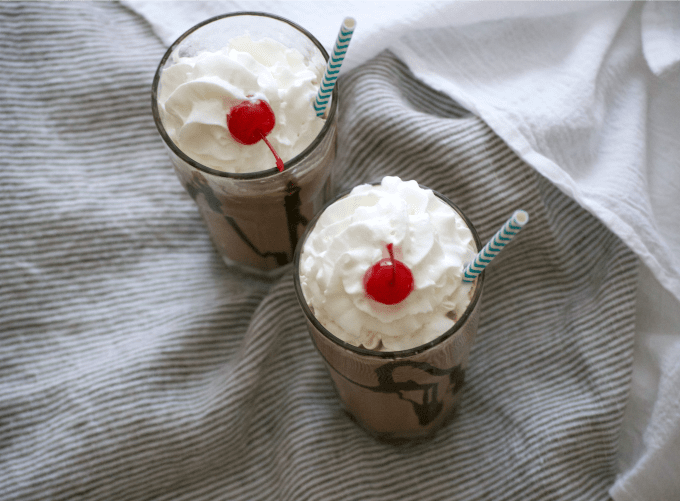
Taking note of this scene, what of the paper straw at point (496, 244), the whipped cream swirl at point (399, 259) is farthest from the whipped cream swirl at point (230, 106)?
the paper straw at point (496, 244)

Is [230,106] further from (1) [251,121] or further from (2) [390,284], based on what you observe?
(2) [390,284]

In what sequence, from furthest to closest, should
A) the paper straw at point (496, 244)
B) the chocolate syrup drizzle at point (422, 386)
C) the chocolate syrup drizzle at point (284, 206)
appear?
the chocolate syrup drizzle at point (284, 206) < the chocolate syrup drizzle at point (422, 386) < the paper straw at point (496, 244)

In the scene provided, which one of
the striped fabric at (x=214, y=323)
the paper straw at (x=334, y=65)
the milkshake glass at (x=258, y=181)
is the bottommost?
the striped fabric at (x=214, y=323)

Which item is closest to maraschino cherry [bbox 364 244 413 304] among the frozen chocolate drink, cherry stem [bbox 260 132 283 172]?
the frozen chocolate drink

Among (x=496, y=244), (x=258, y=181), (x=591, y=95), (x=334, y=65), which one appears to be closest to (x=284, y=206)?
(x=258, y=181)

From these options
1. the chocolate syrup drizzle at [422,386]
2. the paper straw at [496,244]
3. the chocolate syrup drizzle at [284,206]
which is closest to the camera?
the paper straw at [496,244]

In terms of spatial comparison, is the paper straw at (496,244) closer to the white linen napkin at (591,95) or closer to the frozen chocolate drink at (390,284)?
the frozen chocolate drink at (390,284)
